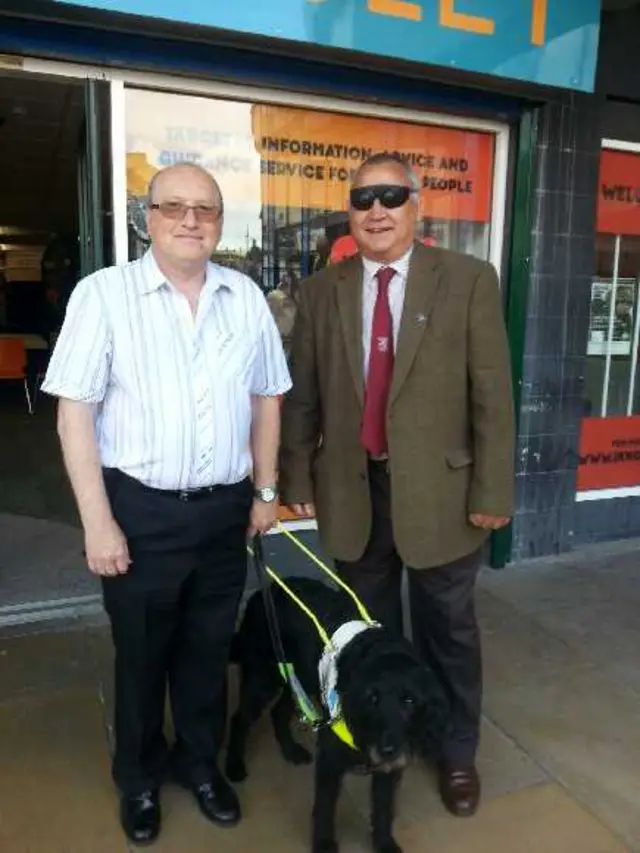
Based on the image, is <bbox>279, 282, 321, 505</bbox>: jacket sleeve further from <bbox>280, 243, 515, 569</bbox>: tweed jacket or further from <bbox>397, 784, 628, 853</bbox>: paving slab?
<bbox>397, 784, 628, 853</bbox>: paving slab

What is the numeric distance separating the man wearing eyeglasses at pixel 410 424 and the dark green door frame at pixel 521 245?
6.97ft

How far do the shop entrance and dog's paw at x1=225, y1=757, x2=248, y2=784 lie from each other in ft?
5.34

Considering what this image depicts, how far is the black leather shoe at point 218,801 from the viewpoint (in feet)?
7.88

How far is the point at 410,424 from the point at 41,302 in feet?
44.7

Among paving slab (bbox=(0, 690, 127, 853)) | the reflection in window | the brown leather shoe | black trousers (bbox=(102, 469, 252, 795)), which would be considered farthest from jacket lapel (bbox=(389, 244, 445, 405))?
the reflection in window

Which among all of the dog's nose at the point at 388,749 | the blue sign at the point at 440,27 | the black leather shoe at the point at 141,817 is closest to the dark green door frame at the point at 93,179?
the blue sign at the point at 440,27

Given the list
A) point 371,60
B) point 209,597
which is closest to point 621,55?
point 371,60

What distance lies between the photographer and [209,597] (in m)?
2.36

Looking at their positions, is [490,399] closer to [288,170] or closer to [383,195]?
[383,195]

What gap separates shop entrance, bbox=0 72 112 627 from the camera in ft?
12.2

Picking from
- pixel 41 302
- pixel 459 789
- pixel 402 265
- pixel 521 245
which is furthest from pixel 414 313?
pixel 41 302

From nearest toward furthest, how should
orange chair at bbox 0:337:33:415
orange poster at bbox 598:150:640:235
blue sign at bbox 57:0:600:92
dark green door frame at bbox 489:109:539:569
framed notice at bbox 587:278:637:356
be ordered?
blue sign at bbox 57:0:600:92 → dark green door frame at bbox 489:109:539:569 → orange poster at bbox 598:150:640:235 → framed notice at bbox 587:278:637:356 → orange chair at bbox 0:337:33:415

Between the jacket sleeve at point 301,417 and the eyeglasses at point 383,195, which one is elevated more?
the eyeglasses at point 383,195

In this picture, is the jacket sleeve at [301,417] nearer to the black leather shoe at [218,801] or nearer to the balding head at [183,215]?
the balding head at [183,215]
